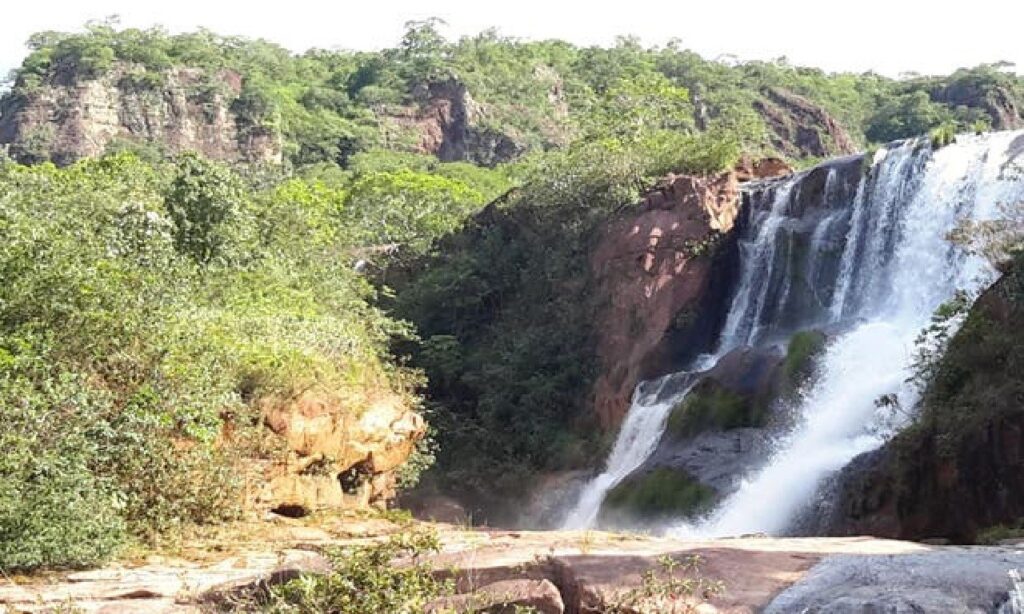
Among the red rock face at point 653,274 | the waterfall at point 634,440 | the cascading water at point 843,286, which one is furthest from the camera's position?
the red rock face at point 653,274

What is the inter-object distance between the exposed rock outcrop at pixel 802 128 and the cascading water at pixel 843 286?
34526 millimetres

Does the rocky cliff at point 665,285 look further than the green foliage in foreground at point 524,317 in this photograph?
No

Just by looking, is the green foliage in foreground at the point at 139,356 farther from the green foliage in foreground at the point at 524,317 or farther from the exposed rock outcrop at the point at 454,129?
the exposed rock outcrop at the point at 454,129

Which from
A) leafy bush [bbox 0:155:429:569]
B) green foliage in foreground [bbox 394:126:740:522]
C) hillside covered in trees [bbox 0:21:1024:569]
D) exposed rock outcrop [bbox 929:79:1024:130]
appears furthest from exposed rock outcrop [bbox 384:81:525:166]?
leafy bush [bbox 0:155:429:569]

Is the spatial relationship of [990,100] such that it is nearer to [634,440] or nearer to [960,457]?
[634,440]

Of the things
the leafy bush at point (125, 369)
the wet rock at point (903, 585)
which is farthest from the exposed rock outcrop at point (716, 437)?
the wet rock at point (903, 585)

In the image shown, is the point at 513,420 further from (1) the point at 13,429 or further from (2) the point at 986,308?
(1) the point at 13,429

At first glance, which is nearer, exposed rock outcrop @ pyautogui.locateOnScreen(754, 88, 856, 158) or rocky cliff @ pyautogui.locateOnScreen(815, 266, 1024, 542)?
rocky cliff @ pyautogui.locateOnScreen(815, 266, 1024, 542)

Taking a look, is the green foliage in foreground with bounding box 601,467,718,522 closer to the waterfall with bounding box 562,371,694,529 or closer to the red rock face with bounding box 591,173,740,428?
the waterfall with bounding box 562,371,694,529

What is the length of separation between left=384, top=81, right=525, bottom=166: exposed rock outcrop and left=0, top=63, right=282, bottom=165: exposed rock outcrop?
29.8 feet

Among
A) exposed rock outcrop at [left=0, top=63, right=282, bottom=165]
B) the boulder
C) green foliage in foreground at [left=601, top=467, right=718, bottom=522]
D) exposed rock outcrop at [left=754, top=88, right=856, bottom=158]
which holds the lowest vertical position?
green foliage in foreground at [left=601, top=467, right=718, bottom=522]

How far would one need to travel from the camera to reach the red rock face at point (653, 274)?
20.3 m

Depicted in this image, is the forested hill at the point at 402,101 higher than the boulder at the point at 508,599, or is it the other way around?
the forested hill at the point at 402,101

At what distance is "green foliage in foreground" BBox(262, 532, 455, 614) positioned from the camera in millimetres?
5398
